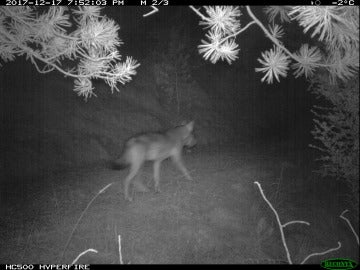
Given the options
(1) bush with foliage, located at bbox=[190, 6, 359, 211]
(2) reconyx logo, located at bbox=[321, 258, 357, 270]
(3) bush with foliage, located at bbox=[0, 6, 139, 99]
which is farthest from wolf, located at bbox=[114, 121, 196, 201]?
(2) reconyx logo, located at bbox=[321, 258, 357, 270]

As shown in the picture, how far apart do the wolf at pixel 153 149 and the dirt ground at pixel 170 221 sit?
52 centimetres

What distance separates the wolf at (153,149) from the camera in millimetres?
6555

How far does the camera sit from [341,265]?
399 centimetres

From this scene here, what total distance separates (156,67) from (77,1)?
400 inches

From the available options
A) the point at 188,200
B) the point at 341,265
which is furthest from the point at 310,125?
the point at 341,265

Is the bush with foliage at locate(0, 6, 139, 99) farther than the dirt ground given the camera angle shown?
No

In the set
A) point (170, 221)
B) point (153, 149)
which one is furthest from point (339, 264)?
point (153, 149)

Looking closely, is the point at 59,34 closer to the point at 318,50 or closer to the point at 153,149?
the point at 318,50

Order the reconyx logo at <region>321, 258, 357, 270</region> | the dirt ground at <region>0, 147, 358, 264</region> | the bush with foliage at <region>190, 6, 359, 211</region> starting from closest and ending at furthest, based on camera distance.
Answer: the bush with foliage at <region>190, 6, 359, 211</region> < the reconyx logo at <region>321, 258, 357, 270</region> < the dirt ground at <region>0, 147, 358, 264</region>

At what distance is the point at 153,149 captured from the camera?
6.92 m

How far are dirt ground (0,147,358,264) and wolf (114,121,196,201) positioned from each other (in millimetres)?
523

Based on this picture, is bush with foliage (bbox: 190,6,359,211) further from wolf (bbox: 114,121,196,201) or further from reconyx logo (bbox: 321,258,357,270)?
wolf (bbox: 114,121,196,201)

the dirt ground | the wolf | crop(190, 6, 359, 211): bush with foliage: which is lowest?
the dirt ground

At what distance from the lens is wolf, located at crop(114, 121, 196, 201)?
6.55 metres
